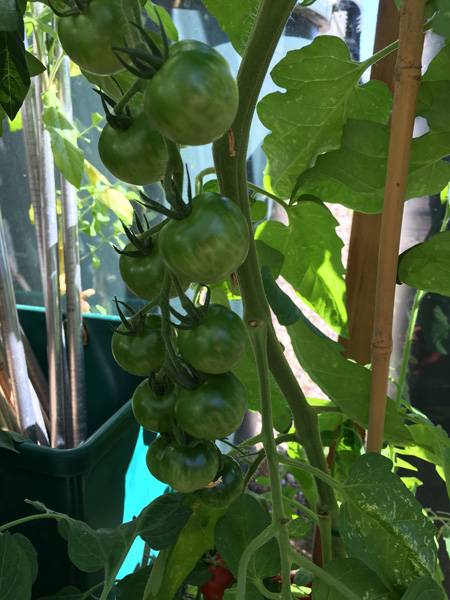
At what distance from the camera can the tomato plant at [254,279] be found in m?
0.19

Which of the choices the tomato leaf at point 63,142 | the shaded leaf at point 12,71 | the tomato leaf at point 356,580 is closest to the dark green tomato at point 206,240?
the shaded leaf at point 12,71

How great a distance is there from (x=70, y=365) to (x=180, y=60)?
0.59 m

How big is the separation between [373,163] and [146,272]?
0.51 feet

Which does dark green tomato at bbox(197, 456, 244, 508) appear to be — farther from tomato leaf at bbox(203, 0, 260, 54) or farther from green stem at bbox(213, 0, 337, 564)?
tomato leaf at bbox(203, 0, 260, 54)

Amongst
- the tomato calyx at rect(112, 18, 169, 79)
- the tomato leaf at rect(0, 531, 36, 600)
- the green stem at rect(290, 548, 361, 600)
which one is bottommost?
the tomato leaf at rect(0, 531, 36, 600)

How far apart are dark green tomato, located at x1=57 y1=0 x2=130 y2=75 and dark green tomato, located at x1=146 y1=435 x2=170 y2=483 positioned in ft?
0.55

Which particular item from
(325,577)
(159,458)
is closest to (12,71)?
(159,458)

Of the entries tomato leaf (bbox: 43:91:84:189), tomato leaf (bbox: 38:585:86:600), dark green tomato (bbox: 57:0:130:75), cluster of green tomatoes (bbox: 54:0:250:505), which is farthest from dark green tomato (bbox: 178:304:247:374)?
tomato leaf (bbox: 43:91:84:189)

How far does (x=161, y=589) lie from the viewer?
36cm

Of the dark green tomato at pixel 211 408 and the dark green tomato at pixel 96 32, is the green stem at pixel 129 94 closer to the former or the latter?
the dark green tomato at pixel 96 32

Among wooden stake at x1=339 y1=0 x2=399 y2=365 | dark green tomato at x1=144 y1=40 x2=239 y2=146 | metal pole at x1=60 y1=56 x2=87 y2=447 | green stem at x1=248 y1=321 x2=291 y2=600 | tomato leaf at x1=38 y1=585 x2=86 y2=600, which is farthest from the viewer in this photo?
metal pole at x1=60 y1=56 x2=87 y2=447

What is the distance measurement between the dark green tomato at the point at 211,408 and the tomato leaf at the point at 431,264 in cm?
14

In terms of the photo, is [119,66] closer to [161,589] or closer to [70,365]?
[161,589]

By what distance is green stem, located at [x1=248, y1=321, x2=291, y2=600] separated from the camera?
270 mm
